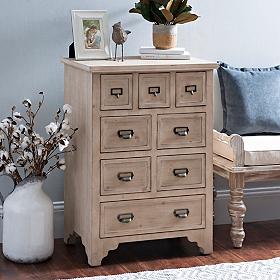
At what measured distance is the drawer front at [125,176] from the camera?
112 inches

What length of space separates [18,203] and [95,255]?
1.37 feet

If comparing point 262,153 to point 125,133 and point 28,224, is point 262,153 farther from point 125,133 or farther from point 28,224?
point 28,224

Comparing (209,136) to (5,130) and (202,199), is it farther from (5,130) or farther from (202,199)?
(5,130)

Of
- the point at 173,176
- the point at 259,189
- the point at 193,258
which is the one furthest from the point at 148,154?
the point at 259,189

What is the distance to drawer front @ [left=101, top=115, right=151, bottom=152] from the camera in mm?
2811

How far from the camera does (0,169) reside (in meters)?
2.91

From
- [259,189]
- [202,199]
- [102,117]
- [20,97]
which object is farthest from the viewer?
[259,189]

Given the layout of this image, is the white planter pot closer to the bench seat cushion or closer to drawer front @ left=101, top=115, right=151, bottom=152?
drawer front @ left=101, top=115, right=151, bottom=152

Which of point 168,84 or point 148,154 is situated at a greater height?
point 168,84

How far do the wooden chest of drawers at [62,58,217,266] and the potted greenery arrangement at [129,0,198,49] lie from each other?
19cm

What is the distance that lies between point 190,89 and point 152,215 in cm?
60

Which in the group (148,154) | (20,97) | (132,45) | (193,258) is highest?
(132,45)

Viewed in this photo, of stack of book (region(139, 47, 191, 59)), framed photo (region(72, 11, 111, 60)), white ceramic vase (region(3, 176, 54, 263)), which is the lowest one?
white ceramic vase (region(3, 176, 54, 263))

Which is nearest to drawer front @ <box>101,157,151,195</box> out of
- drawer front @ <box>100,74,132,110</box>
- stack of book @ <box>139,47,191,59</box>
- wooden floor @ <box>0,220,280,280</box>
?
drawer front @ <box>100,74,132,110</box>
